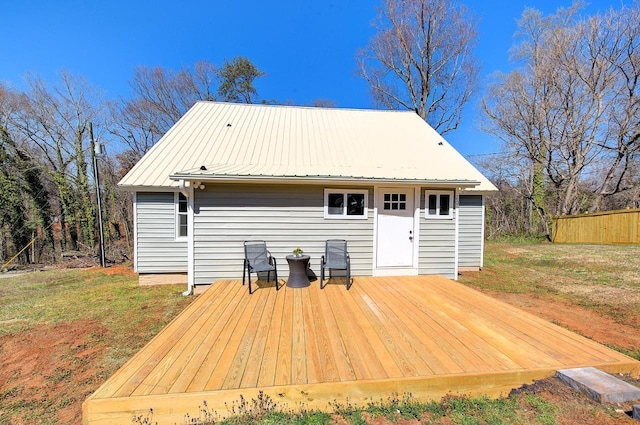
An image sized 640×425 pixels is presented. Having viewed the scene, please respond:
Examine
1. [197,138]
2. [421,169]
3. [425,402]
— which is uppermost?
[197,138]

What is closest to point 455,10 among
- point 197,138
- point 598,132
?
point 598,132

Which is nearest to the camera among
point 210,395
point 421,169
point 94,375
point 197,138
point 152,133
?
point 210,395

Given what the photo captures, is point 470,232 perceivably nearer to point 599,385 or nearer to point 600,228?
point 599,385

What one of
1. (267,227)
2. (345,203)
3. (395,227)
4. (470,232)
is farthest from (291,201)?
(470,232)

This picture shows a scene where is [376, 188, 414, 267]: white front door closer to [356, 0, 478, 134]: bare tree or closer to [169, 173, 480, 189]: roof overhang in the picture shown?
[169, 173, 480, 189]: roof overhang

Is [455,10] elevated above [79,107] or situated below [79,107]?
above

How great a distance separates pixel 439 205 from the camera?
19.0 feet

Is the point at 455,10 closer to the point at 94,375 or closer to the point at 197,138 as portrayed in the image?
the point at 197,138

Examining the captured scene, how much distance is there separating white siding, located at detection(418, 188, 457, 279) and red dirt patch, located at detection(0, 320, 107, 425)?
18.4ft

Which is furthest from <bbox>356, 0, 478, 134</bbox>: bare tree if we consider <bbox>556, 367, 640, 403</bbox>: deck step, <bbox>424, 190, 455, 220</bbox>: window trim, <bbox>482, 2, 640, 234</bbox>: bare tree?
<bbox>556, 367, 640, 403</bbox>: deck step

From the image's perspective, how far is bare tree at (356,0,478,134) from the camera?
1329 cm

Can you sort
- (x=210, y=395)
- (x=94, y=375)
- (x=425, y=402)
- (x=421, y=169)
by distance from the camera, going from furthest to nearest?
(x=421, y=169)
(x=94, y=375)
(x=425, y=402)
(x=210, y=395)

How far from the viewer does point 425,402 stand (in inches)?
89.0

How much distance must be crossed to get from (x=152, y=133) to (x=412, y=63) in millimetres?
15836
